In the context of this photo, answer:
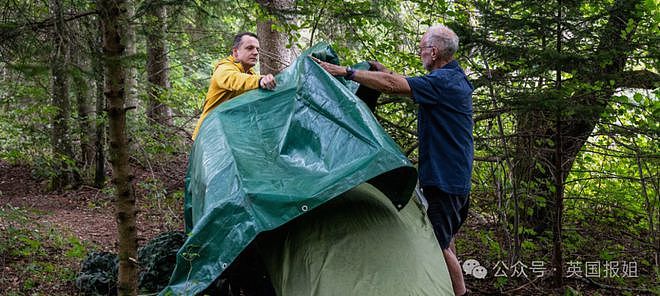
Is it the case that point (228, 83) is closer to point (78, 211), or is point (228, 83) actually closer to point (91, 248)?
point (91, 248)

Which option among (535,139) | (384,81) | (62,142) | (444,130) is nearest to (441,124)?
(444,130)

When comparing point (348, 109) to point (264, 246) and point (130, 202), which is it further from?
point (130, 202)

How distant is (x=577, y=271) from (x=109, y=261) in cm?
407

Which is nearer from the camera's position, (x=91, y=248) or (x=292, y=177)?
(x=292, y=177)

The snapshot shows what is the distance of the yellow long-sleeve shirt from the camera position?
4.05 meters

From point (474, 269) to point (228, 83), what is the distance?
272cm

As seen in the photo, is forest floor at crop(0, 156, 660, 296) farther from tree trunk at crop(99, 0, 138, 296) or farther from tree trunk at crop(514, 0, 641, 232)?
tree trunk at crop(99, 0, 138, 296)

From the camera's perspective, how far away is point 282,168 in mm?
3014

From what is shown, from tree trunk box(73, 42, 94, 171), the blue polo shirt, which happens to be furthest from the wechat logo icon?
tree trunk box(73, 42, 94, 171)

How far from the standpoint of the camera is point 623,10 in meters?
4.36

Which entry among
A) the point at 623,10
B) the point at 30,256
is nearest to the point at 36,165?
the point at 30,256

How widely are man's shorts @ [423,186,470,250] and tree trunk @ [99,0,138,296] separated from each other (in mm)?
1713

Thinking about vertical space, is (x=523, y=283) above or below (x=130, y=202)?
below

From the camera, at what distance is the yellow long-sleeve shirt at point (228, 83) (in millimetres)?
4051
